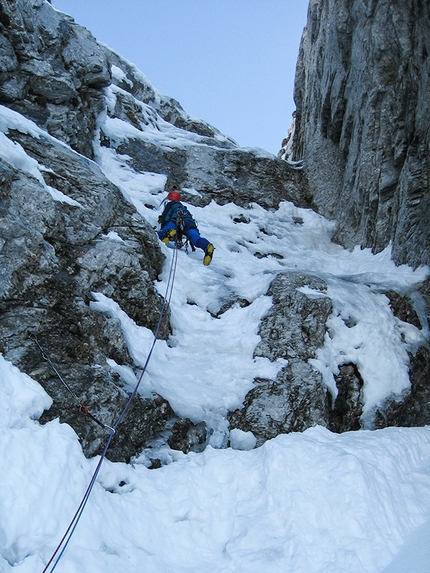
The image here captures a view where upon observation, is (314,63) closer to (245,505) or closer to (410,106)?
(410,106)

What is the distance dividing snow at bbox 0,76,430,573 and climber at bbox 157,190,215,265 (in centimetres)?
238

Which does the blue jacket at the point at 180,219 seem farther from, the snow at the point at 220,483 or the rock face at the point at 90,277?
the snow at the point at 220,483

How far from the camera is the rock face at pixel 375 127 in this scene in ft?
33.0

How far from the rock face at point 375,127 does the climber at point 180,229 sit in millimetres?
4245

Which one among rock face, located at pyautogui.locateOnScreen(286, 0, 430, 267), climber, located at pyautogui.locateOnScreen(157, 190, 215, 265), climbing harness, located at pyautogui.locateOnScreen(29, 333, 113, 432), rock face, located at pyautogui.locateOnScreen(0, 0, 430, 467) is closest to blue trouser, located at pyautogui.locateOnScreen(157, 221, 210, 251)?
climber, located at pyautogui.locateOnScreen(157, 190, 215, 265)

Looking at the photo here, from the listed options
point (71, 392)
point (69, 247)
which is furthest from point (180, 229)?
point (71, 392)

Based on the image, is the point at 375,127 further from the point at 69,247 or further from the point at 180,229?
the point at 69,247

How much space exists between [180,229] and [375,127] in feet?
18.8

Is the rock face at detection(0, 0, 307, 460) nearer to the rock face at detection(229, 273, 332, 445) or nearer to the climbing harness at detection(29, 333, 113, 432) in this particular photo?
the climbing harness at detection(29, 333, 113, 432)

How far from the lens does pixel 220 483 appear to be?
16.2ft

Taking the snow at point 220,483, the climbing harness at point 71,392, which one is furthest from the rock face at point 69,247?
the snow at point 220,483

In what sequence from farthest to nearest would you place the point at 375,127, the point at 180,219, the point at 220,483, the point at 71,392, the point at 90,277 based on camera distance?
the point at 375,127 < the point at 180,219 < the point at 90,277 < the point at 71,392 < the point at 220,483

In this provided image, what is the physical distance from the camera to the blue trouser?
391 inches

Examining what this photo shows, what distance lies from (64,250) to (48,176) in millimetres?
1687
